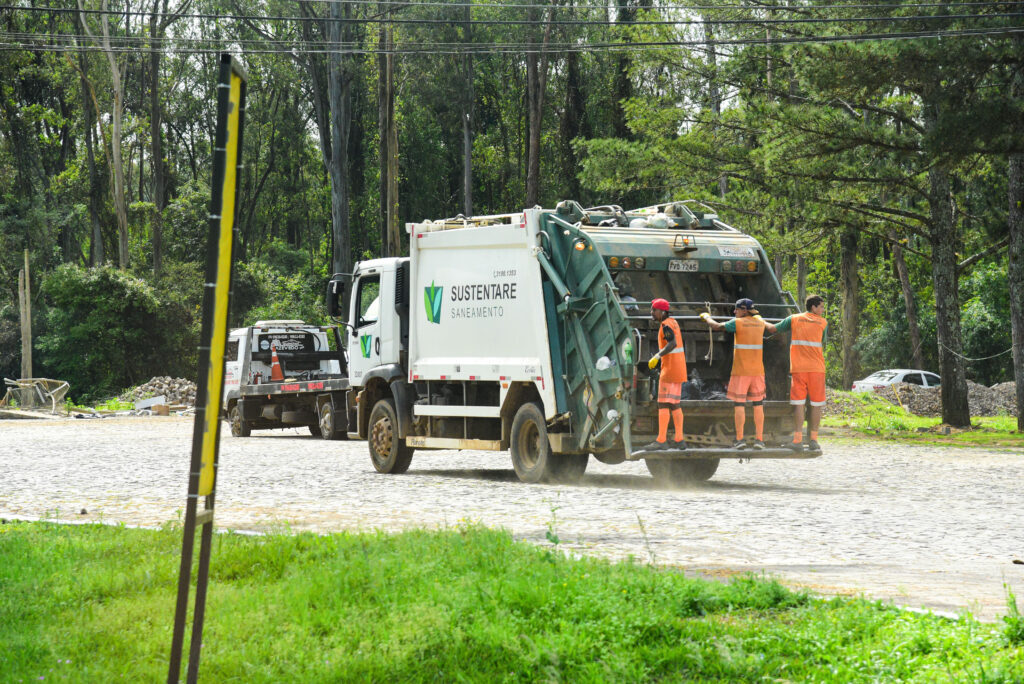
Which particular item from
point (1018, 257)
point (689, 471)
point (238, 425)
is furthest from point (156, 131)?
point (689, 471)

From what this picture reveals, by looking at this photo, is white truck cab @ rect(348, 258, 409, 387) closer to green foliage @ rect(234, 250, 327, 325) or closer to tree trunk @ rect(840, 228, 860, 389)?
tree trunk @ rect(840, 228, 860, 389)

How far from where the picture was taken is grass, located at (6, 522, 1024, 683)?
5113mm

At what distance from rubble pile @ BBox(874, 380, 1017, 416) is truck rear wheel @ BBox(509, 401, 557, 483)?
21408 millimetres

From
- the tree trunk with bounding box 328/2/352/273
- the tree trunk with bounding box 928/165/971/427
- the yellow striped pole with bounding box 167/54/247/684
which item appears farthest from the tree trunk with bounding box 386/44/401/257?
the yellow striped pole with bounding box 167/54/247/684

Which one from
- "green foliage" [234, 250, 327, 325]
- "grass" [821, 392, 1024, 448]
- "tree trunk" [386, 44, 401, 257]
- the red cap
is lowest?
"grass" [821, 392, 1024, 448]

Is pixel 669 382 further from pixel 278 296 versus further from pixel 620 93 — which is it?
pixel 278 296

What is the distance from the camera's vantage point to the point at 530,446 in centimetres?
1440

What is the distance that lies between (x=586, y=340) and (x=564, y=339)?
422 millimetres

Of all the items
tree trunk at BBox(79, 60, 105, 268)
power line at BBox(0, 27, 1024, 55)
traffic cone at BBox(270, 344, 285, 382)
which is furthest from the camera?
tree trunk at BBox(79, 60, 105, 268)

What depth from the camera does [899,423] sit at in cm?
2548

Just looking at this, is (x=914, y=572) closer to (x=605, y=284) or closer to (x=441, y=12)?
(x=605, y=284)

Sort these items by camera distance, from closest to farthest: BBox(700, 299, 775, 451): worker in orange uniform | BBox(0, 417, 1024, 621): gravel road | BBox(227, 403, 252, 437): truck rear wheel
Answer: BBox(0, 417, 1024, 621): gravel road
BBox(700, 299, 775, 451): worker in orange uniform
BBox(227, 403, 252, 437): truck rear wheel

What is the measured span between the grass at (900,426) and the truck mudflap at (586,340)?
10.7 metres

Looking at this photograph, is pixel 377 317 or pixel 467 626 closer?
pixel 467 626
